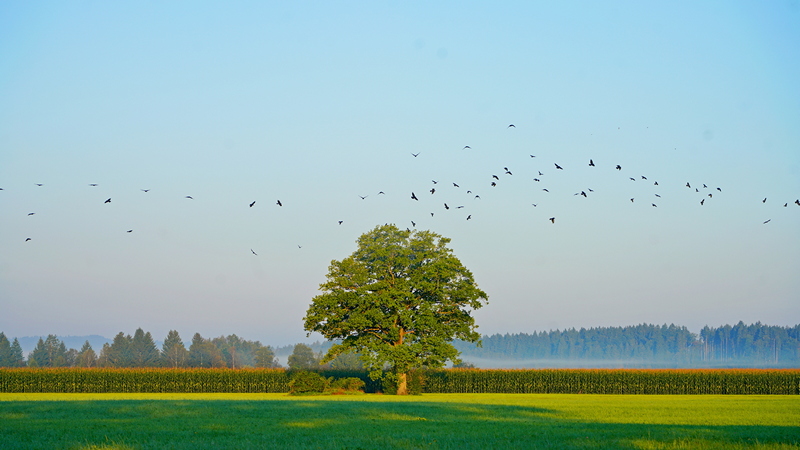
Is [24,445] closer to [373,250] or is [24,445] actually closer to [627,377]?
[373,250]

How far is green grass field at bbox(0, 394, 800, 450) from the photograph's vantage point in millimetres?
18938

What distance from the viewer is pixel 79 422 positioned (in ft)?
81.5

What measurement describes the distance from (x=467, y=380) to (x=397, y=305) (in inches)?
579

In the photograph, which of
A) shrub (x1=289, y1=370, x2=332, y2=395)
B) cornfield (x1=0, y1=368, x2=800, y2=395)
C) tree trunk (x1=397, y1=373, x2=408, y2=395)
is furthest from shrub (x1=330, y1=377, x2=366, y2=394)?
cornfield (x1=0, y1=368, x2=800, y2=395)

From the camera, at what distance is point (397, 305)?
58031 mm

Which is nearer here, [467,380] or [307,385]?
[307,385]

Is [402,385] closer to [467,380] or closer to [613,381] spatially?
[467,380]

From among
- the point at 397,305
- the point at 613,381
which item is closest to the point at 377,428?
the point at 397,305

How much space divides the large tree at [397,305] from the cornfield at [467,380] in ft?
31.1

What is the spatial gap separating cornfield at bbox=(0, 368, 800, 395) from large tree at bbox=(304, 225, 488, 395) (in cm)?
948

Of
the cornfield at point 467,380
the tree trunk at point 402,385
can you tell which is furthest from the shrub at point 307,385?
the cornfield at point 467,380

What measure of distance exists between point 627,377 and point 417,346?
2297 cm

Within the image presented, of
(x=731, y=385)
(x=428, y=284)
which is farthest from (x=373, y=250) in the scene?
(x=731, y=385)

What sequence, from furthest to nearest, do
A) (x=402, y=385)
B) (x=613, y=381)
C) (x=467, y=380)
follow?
(x=467, y=380) < (x=613, y=381) < (x=402, y=385)
